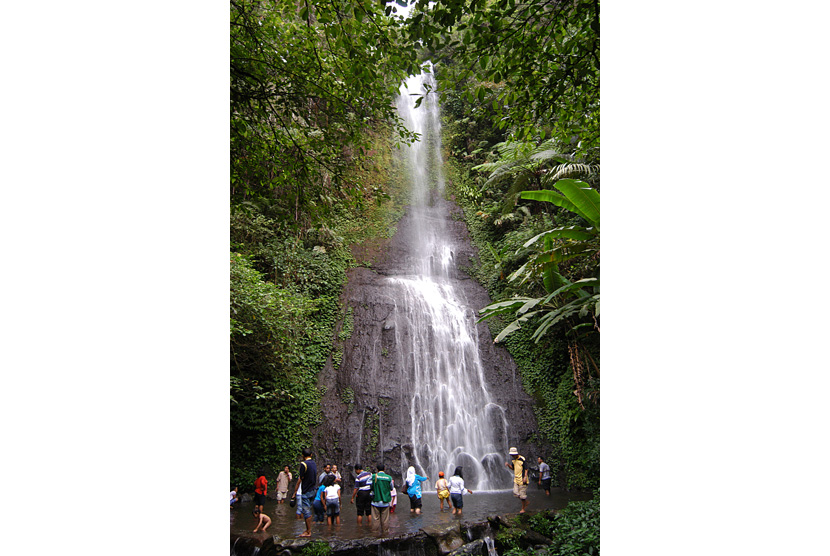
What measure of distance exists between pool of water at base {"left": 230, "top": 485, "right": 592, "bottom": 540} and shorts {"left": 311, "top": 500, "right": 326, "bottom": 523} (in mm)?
65

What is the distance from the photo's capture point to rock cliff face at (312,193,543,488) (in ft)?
23.8

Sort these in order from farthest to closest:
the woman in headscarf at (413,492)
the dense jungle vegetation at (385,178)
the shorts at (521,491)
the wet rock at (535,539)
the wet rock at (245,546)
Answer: the shorts at (521,491)
the woman in headscarf at (413,492)
the wet rock at (535,539)
the wet rock at (245,546)
the dense jungle vegetation at (385,178)

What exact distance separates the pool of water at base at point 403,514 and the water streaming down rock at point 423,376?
2.41ft

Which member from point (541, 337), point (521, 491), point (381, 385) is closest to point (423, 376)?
point (381, 385)

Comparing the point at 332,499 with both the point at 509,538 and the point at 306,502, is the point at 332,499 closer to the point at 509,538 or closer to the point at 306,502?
the point at 306,502

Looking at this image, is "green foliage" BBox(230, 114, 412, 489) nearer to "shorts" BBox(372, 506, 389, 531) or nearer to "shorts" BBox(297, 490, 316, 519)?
"shorts" BBox(297, 490, 316, 519)

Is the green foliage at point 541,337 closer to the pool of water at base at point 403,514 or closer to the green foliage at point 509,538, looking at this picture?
the pool of water at base at point 403,514

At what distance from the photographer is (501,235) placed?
10.0 m

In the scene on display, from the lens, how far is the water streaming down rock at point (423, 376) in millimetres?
7281

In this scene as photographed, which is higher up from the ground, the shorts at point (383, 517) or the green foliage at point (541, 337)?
the green foliage at point (541, 337)

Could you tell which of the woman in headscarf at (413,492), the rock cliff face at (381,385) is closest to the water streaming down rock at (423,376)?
the rock cliff face at (381,385)

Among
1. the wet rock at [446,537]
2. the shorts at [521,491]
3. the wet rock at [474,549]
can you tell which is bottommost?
the wet rock at [474,549]

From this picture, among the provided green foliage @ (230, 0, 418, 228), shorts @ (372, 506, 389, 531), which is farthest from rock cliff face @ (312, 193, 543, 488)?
green foliage @ (230, 0, 418, 228)
